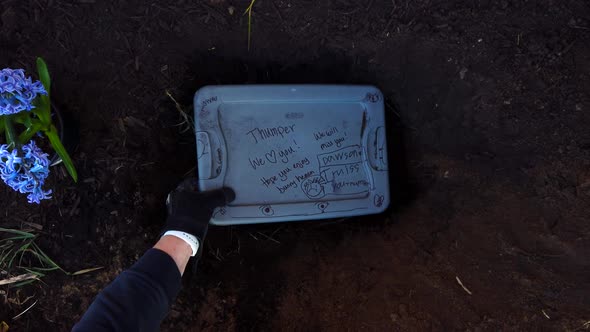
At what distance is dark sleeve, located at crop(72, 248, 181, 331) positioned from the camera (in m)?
1.05

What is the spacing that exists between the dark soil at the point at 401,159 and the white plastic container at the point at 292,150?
14 centimetres

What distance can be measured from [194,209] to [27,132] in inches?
20.7

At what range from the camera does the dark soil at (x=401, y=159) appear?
1.43 m

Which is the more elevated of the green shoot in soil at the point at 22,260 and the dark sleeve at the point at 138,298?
the dark sleeve at the point at 138,298

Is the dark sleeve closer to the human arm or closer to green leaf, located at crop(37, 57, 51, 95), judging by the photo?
the human arm

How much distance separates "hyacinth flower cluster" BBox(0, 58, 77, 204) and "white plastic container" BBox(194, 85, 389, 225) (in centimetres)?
48

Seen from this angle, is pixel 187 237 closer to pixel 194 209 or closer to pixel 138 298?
pixel 194 209

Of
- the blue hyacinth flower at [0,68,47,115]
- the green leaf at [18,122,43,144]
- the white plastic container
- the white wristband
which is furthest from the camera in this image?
the white plastic container

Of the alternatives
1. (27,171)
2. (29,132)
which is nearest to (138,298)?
(27,171)

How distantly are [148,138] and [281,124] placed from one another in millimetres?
511

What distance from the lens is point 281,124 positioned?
153 centimetres

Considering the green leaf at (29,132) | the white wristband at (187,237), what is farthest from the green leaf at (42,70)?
the white wristband at (187,237)

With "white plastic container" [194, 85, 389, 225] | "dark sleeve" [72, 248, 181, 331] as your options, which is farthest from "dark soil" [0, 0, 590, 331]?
"dark sleeve" [72, 248, 181, 331]

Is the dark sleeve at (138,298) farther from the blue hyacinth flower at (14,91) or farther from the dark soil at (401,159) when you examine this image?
the blue hyacinth flower at (14,91)
